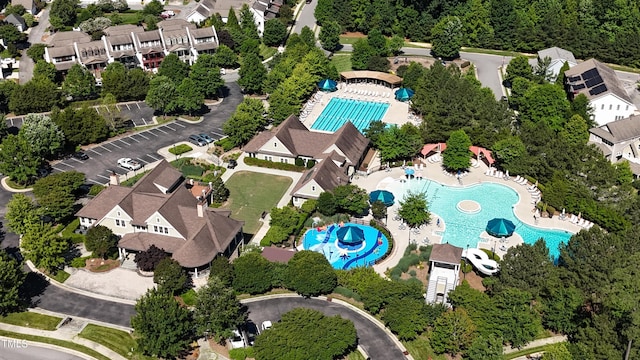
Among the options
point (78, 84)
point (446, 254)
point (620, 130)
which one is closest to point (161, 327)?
point (446, 254)

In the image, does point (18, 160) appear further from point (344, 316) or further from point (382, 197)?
point (344, 316)

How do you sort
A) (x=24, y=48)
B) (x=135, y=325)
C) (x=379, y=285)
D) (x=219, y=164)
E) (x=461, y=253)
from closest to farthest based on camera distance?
(x=135, y=325) → (x=379, y=285) → (x=461, y=253) → (x=219, y=164) → (x=24, y=48)

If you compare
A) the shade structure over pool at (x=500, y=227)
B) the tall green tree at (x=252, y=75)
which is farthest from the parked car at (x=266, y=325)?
the tall green tree at (x=252, y=75)

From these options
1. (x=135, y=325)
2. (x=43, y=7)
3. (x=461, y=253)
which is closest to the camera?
(x=135, y=325)

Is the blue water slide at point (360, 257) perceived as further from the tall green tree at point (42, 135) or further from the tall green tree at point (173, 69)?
the tall green tree at point (173, 69)

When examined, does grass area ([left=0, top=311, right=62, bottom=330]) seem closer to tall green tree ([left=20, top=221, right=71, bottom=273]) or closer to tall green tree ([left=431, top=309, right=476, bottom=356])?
tall green tree ([left=20, top=221, right=71, bottom=273])

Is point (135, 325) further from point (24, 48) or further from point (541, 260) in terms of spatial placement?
point (24, 48)

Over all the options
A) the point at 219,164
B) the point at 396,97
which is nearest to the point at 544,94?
the point at 396,97
